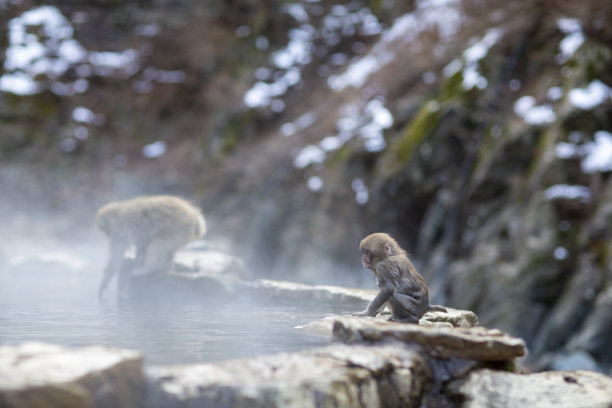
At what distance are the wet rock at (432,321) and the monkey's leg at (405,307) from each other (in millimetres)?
71

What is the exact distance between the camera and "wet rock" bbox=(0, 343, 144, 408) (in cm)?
146

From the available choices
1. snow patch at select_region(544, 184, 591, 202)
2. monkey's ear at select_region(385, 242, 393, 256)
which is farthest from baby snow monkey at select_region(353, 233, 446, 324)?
snow patch at select_region(544, 184, 591, 202)

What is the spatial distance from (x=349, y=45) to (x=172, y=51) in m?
6.62

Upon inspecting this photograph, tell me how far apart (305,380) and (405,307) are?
1.37 metres

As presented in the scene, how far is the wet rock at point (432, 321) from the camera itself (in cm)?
297

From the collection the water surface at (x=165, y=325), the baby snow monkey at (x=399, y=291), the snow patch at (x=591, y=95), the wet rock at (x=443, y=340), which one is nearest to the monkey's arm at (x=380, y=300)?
the baby snow monkey at (x=399, y=291)

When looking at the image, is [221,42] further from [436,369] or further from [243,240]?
[436,369]

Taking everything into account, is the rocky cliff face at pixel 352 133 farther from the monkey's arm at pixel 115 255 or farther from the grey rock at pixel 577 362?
the monkey's arm at pixel 115 255

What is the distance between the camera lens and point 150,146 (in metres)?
17.1

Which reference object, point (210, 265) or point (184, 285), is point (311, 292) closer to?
point (184, 285)

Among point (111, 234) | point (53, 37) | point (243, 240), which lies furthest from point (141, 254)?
point (53, 37)

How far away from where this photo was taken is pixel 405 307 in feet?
10.2

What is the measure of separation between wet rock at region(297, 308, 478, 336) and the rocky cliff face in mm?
2508

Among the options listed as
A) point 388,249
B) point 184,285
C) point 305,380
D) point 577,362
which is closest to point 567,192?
point 577,362
